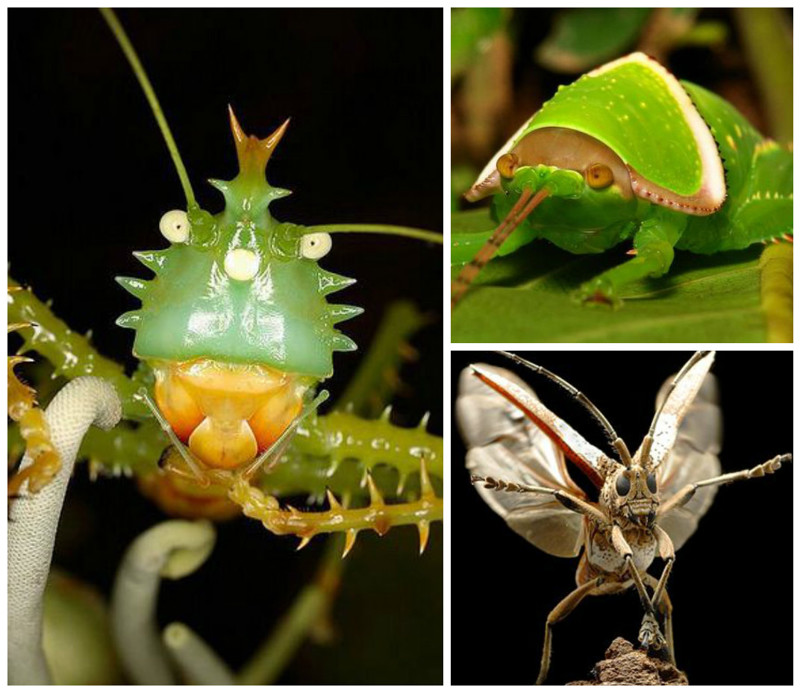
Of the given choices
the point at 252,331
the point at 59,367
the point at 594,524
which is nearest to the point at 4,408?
the point at 59,367

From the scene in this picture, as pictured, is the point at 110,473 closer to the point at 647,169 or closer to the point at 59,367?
the point at 59,367

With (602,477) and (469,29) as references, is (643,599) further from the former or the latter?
(469,29)

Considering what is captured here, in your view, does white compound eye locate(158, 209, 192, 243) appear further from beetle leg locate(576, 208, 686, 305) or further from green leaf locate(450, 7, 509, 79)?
green leaf locate(450, 7, 509, 79)


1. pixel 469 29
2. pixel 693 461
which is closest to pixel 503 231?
pixel 693 461

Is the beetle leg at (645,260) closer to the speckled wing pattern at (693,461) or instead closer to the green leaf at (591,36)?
the speckled wing pattern at (693,461)

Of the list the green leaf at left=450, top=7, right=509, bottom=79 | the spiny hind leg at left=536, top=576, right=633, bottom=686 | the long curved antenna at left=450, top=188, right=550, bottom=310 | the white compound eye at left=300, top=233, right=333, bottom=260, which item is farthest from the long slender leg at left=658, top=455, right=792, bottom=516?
the green leaf at left=450, top=7, right=509, bottom=79
